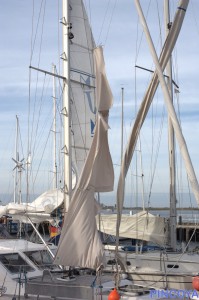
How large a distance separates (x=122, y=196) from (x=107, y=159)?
2.70ft

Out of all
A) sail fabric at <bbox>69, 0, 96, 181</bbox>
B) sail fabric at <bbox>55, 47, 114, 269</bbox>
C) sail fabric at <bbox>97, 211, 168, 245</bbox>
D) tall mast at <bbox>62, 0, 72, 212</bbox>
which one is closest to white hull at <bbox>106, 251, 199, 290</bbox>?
sail fabric at <bbox>97, 211, 168, 245</bbox>

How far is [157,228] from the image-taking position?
766 inches

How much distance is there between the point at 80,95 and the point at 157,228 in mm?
6059

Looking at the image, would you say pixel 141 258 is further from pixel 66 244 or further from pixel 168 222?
pixel 66 244

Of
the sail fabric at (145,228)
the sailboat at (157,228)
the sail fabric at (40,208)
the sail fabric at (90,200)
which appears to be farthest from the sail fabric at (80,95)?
the sail fabric at (90,200)

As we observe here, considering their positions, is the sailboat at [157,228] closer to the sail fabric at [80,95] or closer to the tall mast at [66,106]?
the tall mast at [66,106]

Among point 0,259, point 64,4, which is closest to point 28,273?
point 0,259

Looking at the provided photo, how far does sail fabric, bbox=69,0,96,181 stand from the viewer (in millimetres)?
17859

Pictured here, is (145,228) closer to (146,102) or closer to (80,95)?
(80,95)

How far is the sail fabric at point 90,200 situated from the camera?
28.8 ft

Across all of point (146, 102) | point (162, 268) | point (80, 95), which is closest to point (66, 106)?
point (80, 95)

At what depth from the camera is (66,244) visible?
8891 millimetres

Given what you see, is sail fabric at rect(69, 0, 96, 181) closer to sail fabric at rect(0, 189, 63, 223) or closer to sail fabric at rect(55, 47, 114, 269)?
sail fabric at rect(0, 189, 63, 223)

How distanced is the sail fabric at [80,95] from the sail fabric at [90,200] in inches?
A: 331
